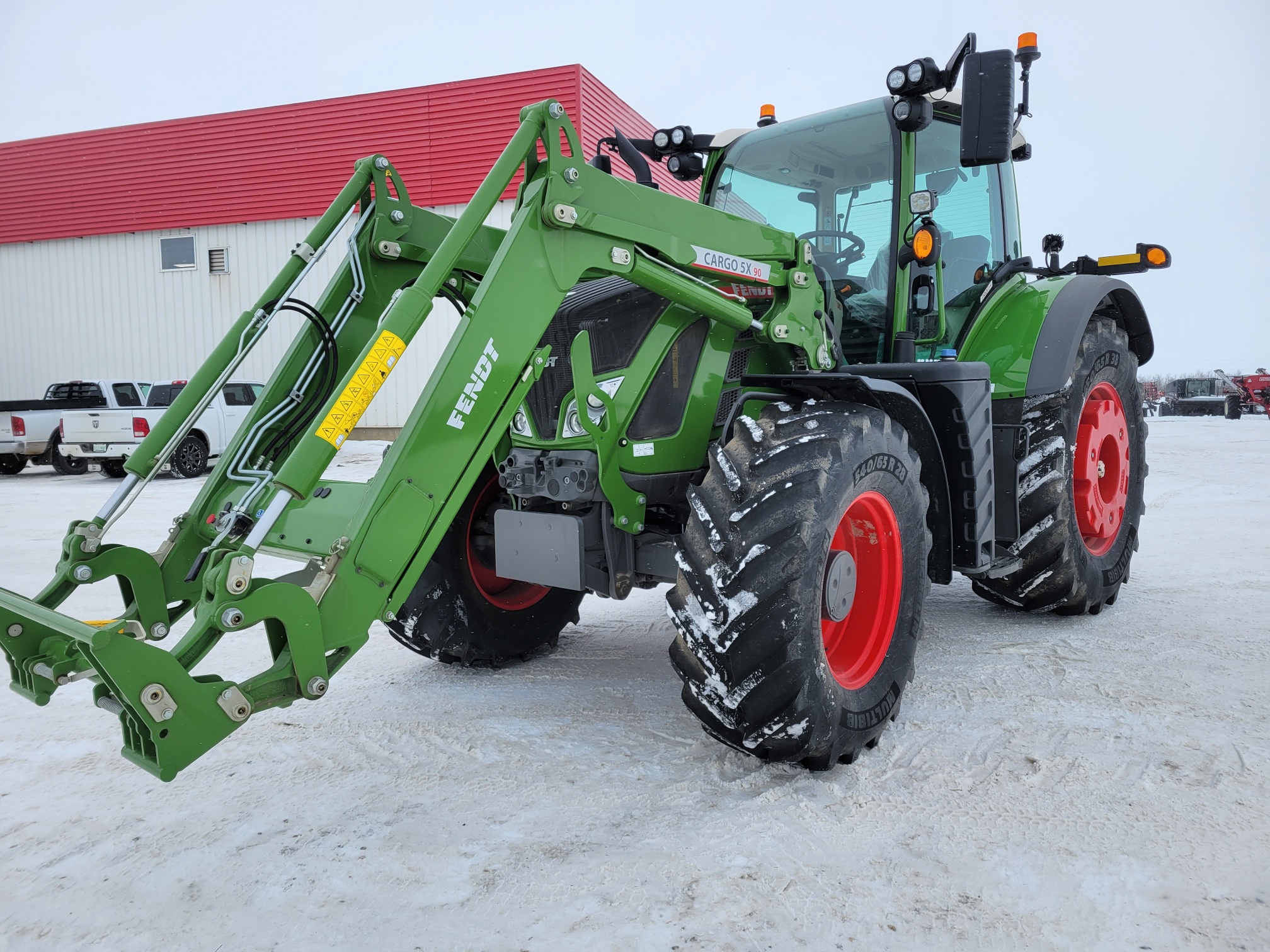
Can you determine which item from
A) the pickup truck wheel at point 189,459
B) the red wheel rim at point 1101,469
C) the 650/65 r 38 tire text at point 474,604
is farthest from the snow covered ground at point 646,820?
the pickup truck wheel at point 189,459

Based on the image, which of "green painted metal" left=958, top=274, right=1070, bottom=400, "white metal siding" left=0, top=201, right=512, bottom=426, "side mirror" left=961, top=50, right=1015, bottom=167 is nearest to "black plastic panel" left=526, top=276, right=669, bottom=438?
"side mirror" left=961, top=50, right=1015, bottom=167

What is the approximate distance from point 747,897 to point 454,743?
1381 millimetres

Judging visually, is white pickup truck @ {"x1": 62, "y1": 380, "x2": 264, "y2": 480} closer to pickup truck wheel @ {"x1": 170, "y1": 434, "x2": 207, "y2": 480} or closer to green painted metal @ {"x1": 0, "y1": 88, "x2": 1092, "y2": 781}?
pickup truck wheel @ {"x1": 170, "y1": 434, "x2": 207, "y2": 480}

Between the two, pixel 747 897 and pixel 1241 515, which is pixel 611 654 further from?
pixel 1241 515

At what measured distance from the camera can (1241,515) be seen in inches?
319

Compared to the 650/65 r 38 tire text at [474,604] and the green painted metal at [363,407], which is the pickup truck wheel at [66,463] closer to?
the 650/65 r 38 tire text at [474,604]

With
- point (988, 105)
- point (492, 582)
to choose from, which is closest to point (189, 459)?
point (492, 582)

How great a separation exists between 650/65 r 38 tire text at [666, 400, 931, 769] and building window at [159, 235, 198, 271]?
17.8m

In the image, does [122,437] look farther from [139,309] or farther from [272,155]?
[272,155]

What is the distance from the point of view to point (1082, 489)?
186 inches

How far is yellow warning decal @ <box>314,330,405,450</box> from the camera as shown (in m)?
2.44

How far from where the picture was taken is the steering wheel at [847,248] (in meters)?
3.97

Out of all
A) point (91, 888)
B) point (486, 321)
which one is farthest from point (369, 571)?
point (91, 888)

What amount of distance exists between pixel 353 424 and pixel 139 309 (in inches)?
729
